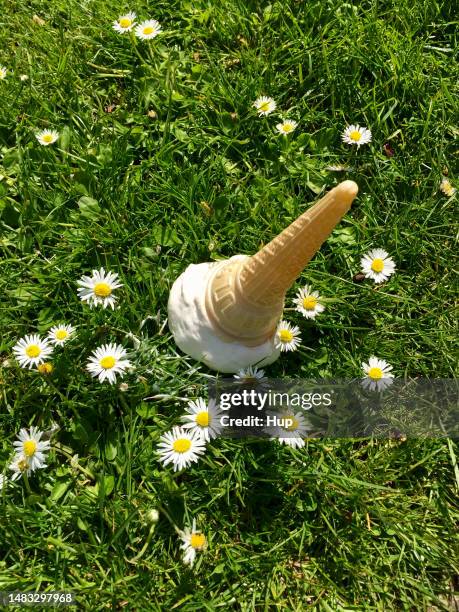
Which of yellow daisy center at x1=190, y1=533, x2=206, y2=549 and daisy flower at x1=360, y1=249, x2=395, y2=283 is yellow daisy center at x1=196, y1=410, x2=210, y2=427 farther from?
daisy flower at x1=360, y1=249, x2=395, y2=283

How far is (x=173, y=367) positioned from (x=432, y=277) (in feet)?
3.64

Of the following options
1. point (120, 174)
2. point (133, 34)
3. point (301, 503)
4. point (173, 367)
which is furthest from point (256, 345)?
point (133, 34)

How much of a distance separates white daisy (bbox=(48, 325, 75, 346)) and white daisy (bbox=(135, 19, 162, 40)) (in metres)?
1.39

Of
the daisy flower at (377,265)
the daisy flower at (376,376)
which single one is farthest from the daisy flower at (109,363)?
the daisy flower at (377,265)

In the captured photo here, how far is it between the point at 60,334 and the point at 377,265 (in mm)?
1188

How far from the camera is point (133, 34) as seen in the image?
2.81 m

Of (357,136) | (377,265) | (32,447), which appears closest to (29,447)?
(32,447)

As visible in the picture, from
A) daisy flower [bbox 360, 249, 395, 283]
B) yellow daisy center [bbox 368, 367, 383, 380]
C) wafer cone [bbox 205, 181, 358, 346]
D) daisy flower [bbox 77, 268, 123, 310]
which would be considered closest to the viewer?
wafer cone [bbox 205, 181, 358, 346]

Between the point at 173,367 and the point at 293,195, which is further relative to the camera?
the point at 293,195

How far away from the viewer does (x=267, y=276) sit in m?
1.75

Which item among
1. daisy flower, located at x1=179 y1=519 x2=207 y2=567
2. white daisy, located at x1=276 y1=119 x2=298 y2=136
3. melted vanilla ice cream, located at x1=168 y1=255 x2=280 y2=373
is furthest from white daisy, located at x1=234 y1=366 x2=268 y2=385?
white daisy, located at x1=276 y1=119 x2=298 y2=136

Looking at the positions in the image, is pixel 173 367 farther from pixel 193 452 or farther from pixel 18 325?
pixel 18 325

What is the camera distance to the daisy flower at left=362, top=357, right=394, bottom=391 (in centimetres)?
226

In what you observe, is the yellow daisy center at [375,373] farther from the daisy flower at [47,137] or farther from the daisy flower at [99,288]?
the daisy flower at [47,137]
